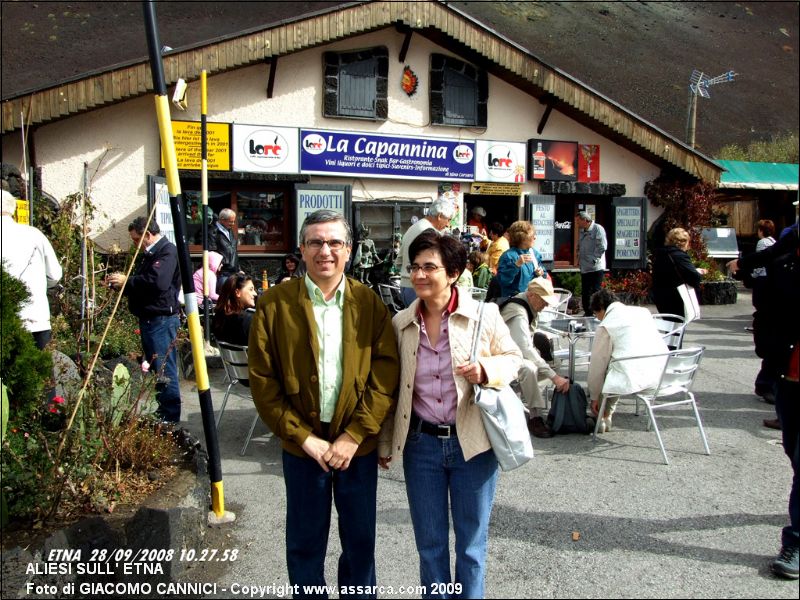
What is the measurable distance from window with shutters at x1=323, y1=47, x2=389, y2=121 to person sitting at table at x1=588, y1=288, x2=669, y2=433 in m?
7.52

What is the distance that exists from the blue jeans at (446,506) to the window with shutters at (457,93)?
410 inches

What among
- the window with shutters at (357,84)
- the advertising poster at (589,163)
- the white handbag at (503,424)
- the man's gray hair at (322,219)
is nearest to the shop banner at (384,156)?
the window with shutters at (357,84)

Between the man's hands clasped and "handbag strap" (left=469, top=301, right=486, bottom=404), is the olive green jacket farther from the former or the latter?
"handbag strap" (left=469, top=301, right=486, bottom=404)

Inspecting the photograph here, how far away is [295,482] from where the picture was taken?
2787 millimetres

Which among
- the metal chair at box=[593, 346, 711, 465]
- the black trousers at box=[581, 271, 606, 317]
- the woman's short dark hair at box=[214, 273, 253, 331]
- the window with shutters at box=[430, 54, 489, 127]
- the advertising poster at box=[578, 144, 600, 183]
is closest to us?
the metal chair at box=[593, 346, 711, 465]

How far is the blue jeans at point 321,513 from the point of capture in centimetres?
279

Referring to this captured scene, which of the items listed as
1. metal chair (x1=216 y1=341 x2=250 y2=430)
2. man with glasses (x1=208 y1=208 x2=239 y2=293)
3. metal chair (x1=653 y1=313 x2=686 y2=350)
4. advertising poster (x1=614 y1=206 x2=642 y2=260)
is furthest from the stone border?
advertising poster (x1=614 y1=206 x2=642 y2=260)

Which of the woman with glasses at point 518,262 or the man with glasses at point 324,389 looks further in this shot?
the woman with glasses at point 518,262

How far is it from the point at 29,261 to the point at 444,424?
11.4 ft

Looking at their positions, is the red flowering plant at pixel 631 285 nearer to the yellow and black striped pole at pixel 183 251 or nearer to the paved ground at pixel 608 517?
the paved ground at pixel 608 517

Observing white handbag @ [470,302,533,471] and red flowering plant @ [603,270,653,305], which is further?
red flowering plant @ [603,270,653,305]

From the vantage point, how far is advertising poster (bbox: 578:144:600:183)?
13617 millimetres

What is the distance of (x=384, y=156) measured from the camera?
12.2 m

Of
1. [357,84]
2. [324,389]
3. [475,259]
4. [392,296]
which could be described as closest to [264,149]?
[357,84]
